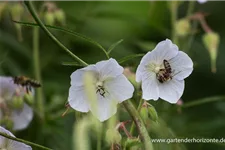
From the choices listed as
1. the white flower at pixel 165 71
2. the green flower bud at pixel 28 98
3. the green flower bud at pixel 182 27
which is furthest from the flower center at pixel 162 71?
the green flower bud at pixel 182 27

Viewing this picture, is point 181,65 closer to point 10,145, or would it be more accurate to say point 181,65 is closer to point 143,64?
point 143,64

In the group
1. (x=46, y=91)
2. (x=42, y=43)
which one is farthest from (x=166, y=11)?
(x=46, y=91)

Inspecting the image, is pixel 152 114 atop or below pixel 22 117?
below

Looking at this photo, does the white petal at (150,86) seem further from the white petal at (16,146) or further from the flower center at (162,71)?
the white petal at (16,146)

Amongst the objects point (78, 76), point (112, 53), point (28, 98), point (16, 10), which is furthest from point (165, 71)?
point (112, 53)

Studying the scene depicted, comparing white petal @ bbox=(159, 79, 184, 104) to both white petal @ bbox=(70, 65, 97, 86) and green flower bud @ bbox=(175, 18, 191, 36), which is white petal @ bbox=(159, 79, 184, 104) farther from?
green flower bud @ bbox=(175, 18, 191, 36)

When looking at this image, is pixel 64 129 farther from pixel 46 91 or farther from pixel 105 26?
pixel 105 26
